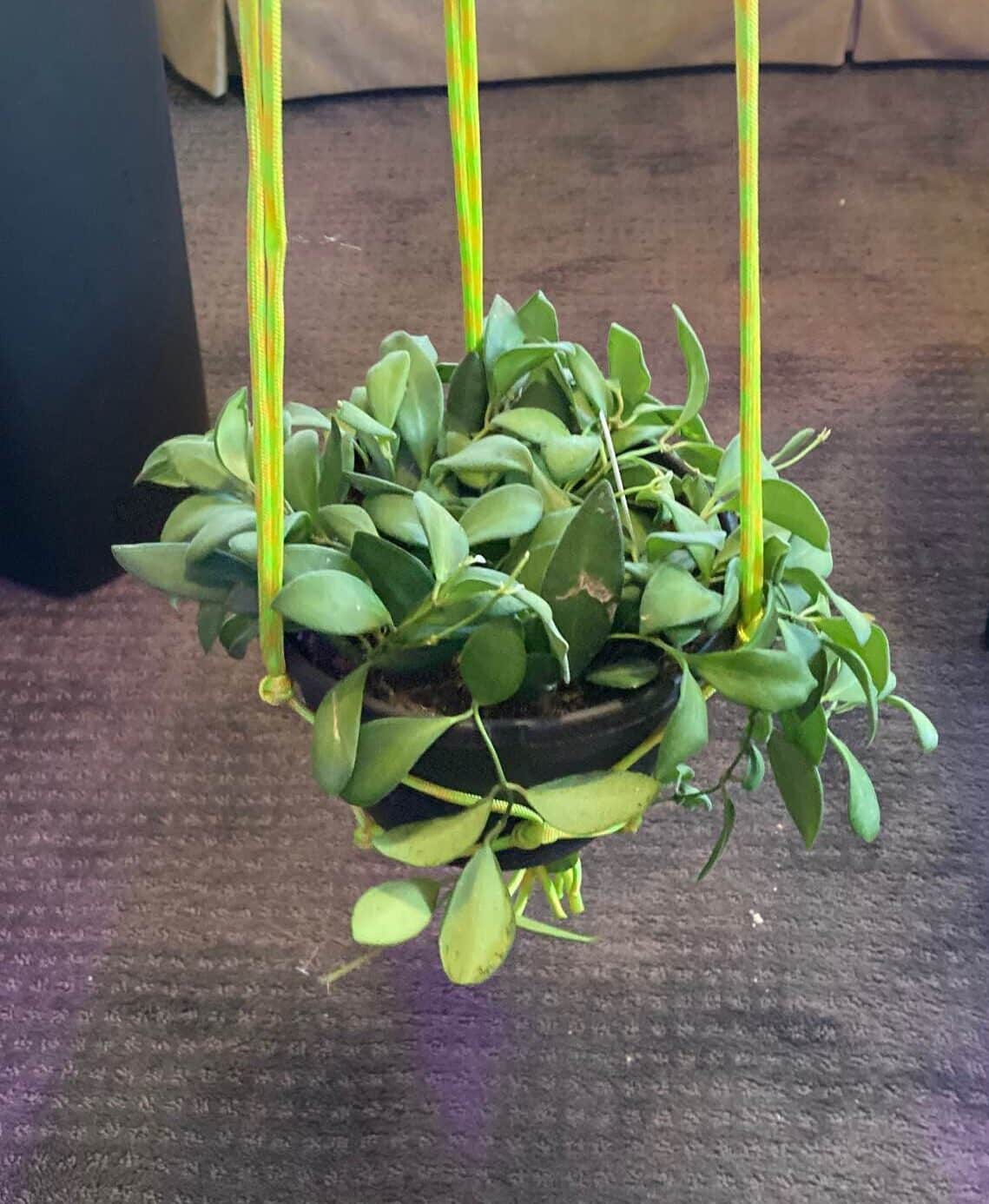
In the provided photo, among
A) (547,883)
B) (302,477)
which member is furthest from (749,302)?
(547,883)

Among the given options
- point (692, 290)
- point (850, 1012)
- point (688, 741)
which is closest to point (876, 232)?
point (692, 290)

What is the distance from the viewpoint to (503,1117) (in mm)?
786

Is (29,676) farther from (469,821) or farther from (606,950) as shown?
(469,821)

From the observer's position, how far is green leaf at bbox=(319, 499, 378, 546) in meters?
0.46

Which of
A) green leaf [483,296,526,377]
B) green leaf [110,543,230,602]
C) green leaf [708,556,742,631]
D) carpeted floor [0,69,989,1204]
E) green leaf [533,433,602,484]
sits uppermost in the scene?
green leaf [483,296,526,377]

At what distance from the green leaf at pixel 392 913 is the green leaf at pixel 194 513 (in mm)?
171

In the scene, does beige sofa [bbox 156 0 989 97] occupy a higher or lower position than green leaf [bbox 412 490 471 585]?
higher

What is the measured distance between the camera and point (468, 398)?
546 millimetres

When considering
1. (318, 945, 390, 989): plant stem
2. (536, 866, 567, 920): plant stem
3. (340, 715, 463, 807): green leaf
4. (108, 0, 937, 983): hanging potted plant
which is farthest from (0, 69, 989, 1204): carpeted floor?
(340, 715, 463, 807): green leaf

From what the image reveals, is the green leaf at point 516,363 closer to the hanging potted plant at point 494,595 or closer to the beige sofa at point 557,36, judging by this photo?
the hanging potted plant at point 494,595

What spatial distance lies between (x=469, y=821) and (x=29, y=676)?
78cm

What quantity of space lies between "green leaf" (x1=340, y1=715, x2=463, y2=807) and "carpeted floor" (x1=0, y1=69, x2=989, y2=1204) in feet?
1.50

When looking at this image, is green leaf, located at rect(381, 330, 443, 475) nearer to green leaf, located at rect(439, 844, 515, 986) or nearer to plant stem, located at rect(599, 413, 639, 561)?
plant stem, located at rect(599, 413, 639, 561)

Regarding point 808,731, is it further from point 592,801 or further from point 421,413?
point 421,413
